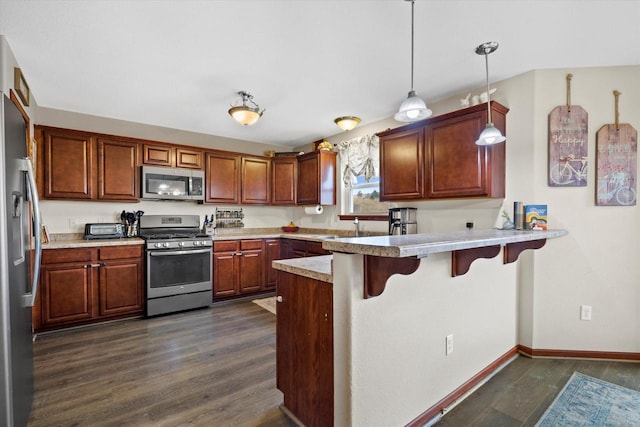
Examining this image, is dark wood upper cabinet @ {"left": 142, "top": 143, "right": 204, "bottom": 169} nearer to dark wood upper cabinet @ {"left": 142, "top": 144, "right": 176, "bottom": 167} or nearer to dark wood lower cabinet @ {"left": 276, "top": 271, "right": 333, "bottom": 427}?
dark wood upper cabinet @ {"left": 142, "top": 144, "right": 176, "bottom": 167}

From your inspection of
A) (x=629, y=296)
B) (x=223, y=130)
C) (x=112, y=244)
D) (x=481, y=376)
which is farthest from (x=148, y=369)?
(x=629, y=296)

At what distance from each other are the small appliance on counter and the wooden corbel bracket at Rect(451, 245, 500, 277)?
3.86 meters

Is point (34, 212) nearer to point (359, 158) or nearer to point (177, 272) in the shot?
point (177, 272)

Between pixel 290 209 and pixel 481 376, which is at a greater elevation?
pixel 290 209

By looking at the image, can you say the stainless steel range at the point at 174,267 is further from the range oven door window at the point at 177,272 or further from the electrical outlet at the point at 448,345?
the electrical outlet at the point at 448,345

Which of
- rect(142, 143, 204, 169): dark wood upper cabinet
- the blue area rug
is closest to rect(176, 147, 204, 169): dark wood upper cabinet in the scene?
rect(142, 143, 204, 169): dark wood upper cabinet

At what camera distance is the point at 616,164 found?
8.18 feet

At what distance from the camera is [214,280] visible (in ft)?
13.5

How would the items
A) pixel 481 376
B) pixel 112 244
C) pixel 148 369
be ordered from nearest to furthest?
pixel 481 376 < pixel 148 369 < pixel 112 244

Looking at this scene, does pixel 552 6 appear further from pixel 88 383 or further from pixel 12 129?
pixel 88 383

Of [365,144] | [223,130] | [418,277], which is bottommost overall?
[418,277]

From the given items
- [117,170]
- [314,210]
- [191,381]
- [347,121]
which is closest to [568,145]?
[347,121]

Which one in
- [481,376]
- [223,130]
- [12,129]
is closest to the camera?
[12,129]

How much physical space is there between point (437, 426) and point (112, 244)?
3561mm
